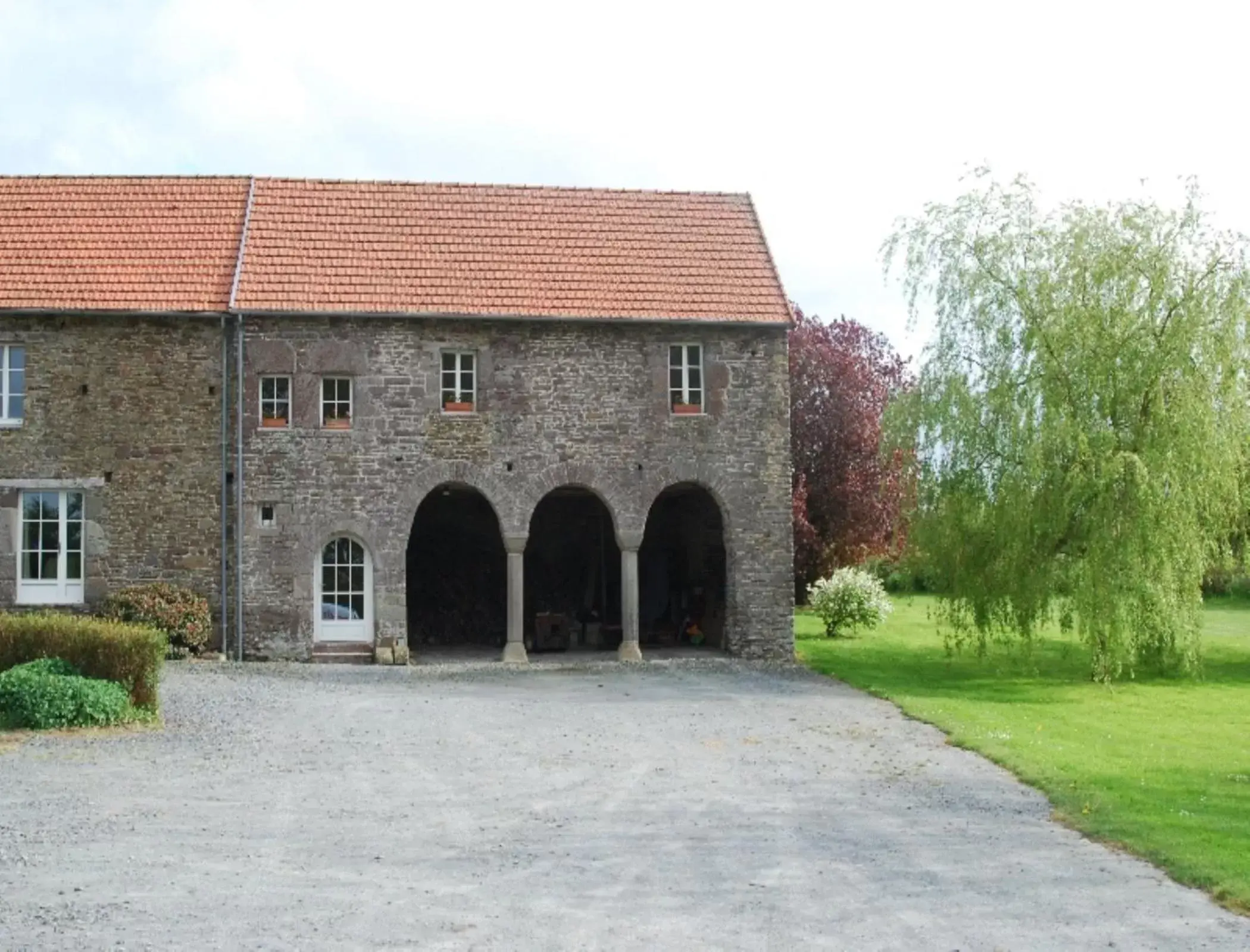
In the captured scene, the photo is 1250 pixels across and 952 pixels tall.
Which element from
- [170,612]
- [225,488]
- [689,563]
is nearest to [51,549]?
[170,612]

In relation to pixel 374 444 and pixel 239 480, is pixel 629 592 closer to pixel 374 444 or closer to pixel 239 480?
pixel 374 444

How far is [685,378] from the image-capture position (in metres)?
23.3

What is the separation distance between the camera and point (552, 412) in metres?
22.9

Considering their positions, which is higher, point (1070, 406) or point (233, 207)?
point (233, 207)

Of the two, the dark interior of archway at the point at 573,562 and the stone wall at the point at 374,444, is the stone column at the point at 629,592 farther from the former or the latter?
the dark interior of archway at the point at 573,562

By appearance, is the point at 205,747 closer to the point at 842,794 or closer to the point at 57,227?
the point at 842,794

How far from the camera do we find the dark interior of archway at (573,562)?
27156 millimetres

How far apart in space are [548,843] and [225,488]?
45.4ft

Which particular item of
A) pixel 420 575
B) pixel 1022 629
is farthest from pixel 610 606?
pixel 1022 629

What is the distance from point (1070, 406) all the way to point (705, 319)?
5848 mm

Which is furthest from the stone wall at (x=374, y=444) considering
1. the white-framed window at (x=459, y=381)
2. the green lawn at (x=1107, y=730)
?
the green lawn at (x=1107, y=730)

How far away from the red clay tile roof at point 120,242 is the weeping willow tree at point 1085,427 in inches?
444

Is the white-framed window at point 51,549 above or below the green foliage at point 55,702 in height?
above

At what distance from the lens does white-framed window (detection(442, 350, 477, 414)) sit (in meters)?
22.8
